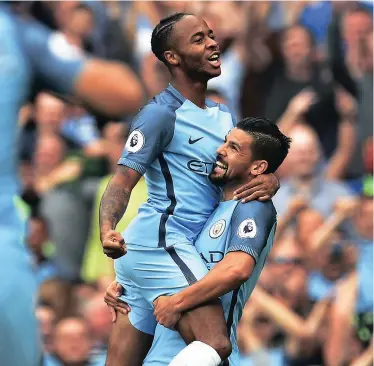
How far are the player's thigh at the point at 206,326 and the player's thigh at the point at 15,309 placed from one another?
0.98m

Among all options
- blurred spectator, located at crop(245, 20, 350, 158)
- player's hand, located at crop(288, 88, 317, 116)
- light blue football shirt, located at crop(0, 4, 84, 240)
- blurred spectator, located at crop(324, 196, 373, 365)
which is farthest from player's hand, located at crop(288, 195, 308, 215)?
light blue football shirt, located at crop(0, 4, 84, 240)

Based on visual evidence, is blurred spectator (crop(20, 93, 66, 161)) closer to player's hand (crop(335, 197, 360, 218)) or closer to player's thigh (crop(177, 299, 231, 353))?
player's hand (crop(335, 197, 360, 218))

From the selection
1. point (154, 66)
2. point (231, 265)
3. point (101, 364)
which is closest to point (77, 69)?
point (231, 265)

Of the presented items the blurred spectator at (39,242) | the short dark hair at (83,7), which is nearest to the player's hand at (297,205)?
the blurred spectator at (39,242)

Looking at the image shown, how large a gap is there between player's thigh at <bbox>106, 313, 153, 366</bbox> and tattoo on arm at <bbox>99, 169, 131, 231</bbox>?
63cm

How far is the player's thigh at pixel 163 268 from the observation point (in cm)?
482

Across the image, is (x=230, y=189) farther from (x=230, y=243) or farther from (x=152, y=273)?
(x=152, y=273)

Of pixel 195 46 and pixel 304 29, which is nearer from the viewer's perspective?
pixel 195 46

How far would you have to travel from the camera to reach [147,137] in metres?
4.79

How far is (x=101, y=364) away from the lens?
844 centimetres

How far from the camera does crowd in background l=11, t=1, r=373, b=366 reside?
869 centimetres

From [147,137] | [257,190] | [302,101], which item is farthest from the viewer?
[302,101]

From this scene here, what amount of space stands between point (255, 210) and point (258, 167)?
0.23 metres

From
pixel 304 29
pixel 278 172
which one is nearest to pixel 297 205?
pixel 278 172
